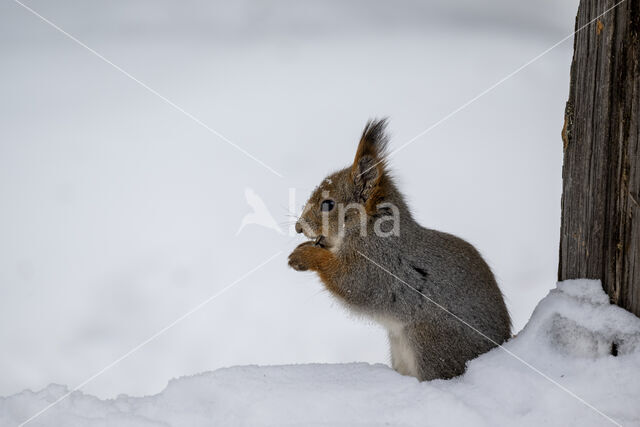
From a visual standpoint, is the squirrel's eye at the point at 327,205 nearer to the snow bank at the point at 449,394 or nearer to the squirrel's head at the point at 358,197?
the squirrel's head at the point at 358,197

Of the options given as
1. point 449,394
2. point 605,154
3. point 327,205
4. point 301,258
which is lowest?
point 449,394

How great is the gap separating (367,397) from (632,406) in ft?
1.95

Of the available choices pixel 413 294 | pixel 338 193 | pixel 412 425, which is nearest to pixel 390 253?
pixel 413 294

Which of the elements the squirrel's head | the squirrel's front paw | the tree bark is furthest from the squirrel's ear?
the tree bark

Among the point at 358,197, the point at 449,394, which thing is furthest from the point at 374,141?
Answer: the point at 449,394

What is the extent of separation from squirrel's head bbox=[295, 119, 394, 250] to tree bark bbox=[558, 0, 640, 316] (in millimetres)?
639

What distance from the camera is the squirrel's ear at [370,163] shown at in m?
2.19

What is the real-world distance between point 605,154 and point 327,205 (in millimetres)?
958

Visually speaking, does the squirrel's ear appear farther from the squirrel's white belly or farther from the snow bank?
the snow bank

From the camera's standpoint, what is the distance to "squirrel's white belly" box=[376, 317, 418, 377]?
6.49ft

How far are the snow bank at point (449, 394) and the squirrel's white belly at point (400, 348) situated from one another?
272 mm

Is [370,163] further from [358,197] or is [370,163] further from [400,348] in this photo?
[400,348]

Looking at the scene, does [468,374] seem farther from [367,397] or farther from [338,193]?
[338,193]

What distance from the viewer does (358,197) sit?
2225 millimetres
